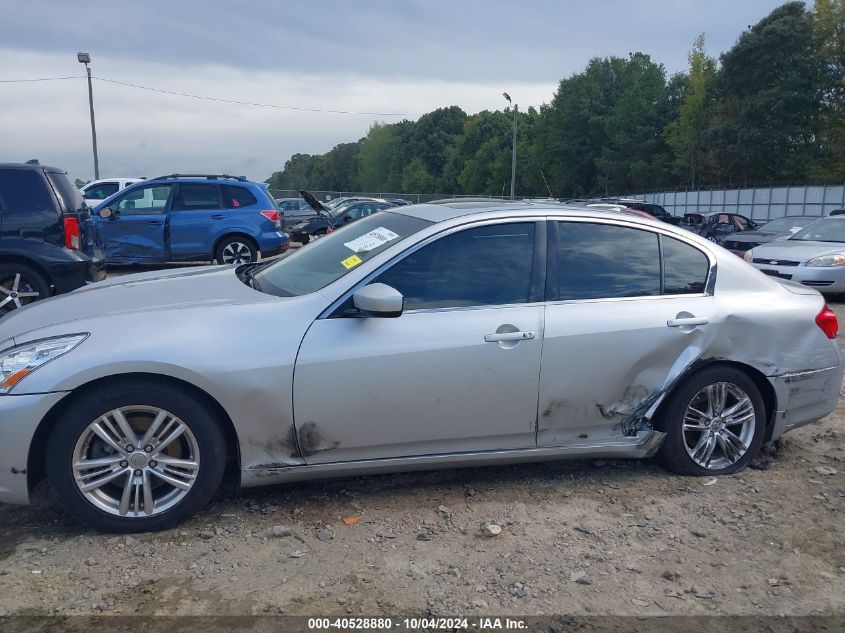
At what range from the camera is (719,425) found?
423cm

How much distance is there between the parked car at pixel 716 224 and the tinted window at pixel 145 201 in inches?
676

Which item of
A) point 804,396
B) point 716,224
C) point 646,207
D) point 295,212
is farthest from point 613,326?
point 295,212

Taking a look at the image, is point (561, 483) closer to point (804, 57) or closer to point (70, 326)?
point (70, 326)

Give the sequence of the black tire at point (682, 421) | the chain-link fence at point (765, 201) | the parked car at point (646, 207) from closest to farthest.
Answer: the black tire at point (682, 421) → the parked car at point (646, 207) → the chain-link fence at point (765, 201)

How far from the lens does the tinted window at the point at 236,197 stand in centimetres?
1355

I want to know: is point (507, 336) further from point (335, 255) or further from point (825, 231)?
point (825, 231)

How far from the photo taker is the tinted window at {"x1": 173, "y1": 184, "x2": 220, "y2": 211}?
525 inches

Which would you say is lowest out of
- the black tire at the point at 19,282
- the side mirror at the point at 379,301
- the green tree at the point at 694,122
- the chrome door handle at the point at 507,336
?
the black tire at the point at 19,282

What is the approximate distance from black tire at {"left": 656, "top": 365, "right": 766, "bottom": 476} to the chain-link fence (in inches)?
1357

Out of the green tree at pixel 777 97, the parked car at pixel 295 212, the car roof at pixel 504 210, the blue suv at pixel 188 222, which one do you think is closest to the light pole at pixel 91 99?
the parked car at pixel 295 212

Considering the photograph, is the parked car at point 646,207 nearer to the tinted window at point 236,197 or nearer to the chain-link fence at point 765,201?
the chain-link fence at point 765,201

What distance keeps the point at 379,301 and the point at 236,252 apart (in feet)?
35.0

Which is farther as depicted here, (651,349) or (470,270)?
(651,349)

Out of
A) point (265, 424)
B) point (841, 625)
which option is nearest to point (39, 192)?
point (265, 424)
